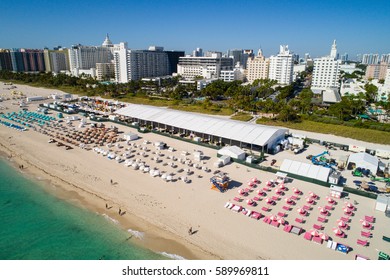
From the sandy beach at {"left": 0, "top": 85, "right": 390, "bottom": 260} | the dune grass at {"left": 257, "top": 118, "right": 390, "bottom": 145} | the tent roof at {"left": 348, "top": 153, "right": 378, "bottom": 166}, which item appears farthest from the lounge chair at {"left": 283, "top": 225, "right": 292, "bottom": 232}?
the dune grass at {"left": 257, "top": 118, "right": 390, "bottom": 145}

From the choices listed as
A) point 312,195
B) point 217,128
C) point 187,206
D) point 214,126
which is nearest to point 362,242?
point 312,195

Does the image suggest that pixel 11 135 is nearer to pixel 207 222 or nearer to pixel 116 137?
pixel 116 137

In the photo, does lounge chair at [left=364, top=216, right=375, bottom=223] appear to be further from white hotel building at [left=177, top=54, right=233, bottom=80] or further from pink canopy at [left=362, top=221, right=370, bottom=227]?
white hotel building at [left=177, top=54, right=233, bottom=80]

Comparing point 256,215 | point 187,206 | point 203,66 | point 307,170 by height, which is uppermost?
point 203,66

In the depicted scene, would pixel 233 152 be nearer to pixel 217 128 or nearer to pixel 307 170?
pixel 217 128

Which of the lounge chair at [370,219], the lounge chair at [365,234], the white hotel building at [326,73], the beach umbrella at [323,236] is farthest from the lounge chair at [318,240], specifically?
the white hotel building at [326,73]
